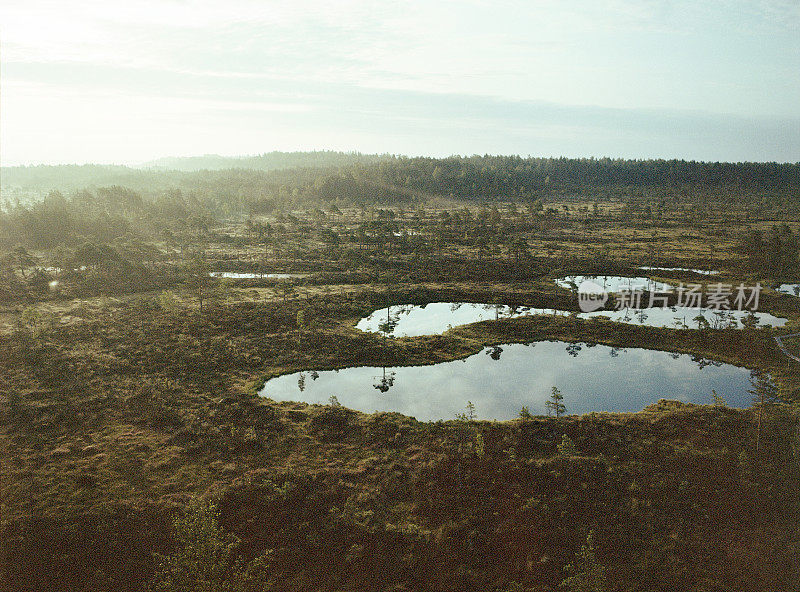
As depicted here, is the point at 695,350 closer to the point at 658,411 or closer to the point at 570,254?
the point at 658,411

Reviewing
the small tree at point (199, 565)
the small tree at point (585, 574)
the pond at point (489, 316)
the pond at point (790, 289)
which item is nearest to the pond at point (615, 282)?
the pond at point (489, 316)

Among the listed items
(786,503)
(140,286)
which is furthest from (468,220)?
(786,503)

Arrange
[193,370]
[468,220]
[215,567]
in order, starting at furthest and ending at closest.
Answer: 1. [468,220]
2. [193,370]
3. [215,567]

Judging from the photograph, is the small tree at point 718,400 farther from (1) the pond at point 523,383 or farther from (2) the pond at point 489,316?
(2) the pond at point 489,316

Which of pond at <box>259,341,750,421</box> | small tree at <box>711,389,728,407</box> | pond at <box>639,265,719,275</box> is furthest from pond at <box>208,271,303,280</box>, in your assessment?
small tree at <box>711,389,728,407</box>

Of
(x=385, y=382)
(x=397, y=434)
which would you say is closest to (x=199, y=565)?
(x=397, y=434)
